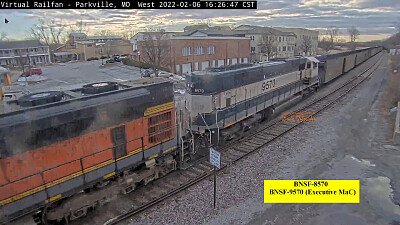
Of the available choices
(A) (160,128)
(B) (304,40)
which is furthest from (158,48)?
(B) (304,40)

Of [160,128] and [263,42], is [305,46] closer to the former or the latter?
[263,42]

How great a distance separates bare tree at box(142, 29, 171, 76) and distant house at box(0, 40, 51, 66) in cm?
3700

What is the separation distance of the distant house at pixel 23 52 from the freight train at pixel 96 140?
60.6 meters

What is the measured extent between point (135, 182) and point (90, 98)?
2.81 metres

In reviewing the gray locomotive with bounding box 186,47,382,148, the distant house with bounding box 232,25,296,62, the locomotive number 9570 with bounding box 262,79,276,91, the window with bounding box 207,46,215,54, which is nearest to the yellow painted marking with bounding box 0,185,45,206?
the gray locomotive with bounding box 186,47,382,148

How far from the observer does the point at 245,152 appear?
1131 centimetres

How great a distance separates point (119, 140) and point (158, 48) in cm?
2817

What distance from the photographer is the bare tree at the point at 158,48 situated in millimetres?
34344

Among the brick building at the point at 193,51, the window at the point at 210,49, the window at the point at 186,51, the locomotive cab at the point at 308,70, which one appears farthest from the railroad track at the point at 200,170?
the window at the point at 210,49

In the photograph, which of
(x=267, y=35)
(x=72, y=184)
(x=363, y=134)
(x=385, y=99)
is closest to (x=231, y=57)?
(x=267, y=35)

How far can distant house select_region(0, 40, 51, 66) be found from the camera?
201 ft

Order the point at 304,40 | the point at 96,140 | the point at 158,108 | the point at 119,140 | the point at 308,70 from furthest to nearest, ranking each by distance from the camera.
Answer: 1. the point at 304,40
2. the point at 308,70
3. the point at 158,108
4. the point at 119,140
5. the point at 96,140

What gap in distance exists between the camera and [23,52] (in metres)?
63.6

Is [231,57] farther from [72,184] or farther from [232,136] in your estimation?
[72,184]
